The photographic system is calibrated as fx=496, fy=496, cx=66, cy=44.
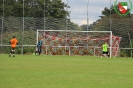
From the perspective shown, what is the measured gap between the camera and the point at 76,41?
1900 inches

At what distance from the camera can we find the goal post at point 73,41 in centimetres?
4750

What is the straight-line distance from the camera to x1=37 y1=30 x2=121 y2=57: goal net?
155 ft

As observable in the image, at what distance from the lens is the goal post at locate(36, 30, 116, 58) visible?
4750 centimetres

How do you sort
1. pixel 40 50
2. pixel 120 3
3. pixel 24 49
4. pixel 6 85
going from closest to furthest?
pixel 6 85 → pixel 40 50 → pixel 24 49 → pixel 120 3

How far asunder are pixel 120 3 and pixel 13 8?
11.6m

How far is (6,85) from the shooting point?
Result: 42.0 feet

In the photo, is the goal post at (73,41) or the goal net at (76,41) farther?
the goal post at (73,41)

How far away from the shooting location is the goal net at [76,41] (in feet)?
155

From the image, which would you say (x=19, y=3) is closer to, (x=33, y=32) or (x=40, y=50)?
(x=33, y=32)

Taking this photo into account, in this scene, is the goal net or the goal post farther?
the goal post

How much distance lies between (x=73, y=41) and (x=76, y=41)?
294mm

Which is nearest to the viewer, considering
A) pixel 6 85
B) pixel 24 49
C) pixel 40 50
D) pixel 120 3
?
pixel 6 85

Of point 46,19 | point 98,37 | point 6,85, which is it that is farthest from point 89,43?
point 6,85

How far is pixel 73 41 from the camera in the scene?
48219 mm
